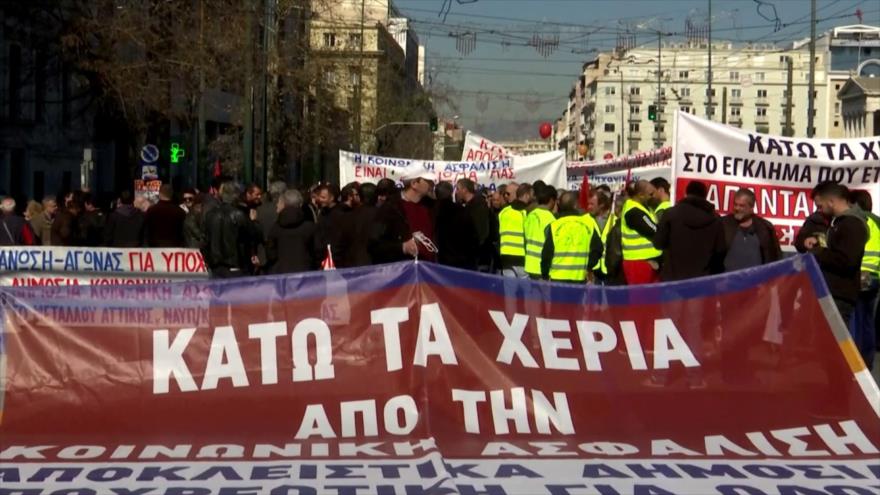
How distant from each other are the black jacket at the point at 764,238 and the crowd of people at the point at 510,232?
0.01 meters

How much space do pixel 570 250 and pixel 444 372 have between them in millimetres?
6250

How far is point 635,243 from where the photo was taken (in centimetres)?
1375

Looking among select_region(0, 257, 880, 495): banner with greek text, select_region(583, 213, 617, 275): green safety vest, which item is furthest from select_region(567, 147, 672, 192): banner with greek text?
select_region(0, 257, 880, 495): banner with greek text

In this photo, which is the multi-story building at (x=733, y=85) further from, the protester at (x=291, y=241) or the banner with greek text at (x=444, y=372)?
the banner with greek text at (x=444, y=372)

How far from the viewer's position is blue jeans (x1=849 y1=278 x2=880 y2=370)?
11.8 metres

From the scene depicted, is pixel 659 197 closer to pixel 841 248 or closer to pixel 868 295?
pixel 868 295

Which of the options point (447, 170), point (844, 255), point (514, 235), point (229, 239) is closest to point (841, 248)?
point (844, 255)

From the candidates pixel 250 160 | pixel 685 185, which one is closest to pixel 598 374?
pixel 685 185

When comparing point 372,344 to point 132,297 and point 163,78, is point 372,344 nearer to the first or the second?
point 132,297

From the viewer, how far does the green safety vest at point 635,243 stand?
1369cm

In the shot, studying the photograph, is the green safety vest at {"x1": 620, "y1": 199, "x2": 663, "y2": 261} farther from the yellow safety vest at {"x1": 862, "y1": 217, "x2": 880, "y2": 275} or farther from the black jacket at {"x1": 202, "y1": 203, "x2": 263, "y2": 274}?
the black jacket at {"x1": 202, "y1": 203, "x2": 263, "y2": 274}

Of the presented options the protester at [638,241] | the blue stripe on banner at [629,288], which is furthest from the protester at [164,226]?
the blue stripe on banner at [629,288]

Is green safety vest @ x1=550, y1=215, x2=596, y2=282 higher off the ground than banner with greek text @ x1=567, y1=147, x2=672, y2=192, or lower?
lower

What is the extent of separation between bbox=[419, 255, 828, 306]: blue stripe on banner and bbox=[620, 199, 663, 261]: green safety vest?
16.5 ft
